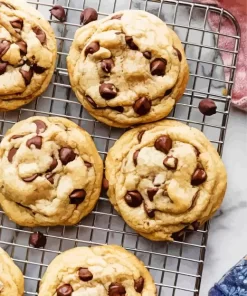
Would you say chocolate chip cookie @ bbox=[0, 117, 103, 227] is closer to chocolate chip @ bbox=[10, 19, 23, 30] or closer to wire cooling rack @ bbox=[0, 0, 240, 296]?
wire cooling rack @ bbox=[0, 0, 240, 296]

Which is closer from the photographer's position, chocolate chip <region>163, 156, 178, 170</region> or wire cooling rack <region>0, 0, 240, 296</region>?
chocolate chip <region>163, 156, 178, 170</region>

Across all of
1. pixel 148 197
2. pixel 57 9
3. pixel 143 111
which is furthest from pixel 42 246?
pixel 57 9

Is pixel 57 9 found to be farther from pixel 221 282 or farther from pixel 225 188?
pixel 221 282

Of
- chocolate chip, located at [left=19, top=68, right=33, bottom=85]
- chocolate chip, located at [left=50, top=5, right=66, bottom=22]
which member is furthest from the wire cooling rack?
chocolate chip, located at [left=19, top=68, right=33, bottom=85]

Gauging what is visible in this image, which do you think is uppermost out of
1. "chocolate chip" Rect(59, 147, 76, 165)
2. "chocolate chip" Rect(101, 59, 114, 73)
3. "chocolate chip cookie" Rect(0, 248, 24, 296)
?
"chocolate chip" Rect(101, 59, 114, 73)

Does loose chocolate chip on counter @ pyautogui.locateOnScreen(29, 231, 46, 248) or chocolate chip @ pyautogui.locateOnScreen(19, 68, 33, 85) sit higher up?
chocolate chip @ pyautogui.locateOnScreen(19, 68, 33, 85)

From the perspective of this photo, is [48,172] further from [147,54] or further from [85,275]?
[147,54]
